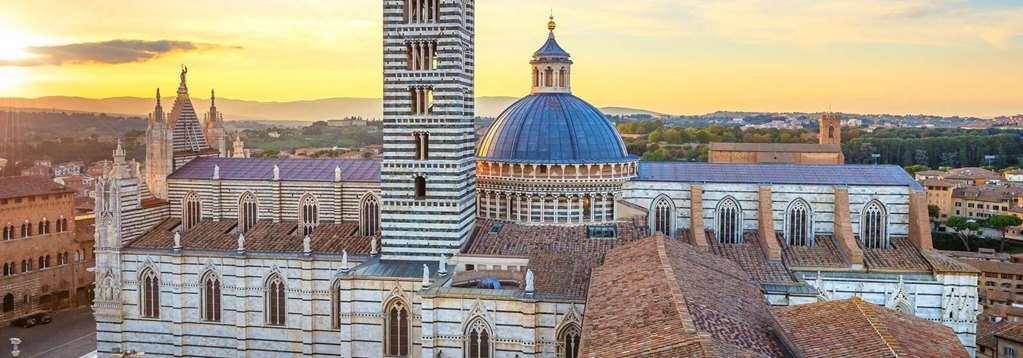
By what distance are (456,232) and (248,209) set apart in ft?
41.1

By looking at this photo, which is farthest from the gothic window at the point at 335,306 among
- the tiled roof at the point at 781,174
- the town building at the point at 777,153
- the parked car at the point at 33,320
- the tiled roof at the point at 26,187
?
the town building at the point at 777,153

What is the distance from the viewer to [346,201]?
37.8m

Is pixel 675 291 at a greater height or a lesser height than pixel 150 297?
greater

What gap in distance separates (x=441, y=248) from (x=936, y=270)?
60.4 feet

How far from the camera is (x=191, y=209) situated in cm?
4012

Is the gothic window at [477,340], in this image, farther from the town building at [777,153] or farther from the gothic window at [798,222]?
the town building at [777,153]

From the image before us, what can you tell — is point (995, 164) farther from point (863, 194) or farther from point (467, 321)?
point (467, 321)

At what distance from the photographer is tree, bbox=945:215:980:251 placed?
73625 millimetres

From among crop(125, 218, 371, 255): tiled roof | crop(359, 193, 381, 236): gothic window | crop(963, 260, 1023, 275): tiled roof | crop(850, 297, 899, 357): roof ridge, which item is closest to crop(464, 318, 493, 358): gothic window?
crop(125, 218, 371, 255): tiled roof

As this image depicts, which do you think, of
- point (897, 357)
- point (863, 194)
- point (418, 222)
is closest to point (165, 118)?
point (418, 222)

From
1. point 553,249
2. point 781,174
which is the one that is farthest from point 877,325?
point 781,174

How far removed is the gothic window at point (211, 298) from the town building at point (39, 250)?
1800 cm

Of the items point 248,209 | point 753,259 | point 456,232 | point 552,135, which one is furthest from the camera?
point 248,209

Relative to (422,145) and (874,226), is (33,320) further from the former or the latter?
(874,226)
